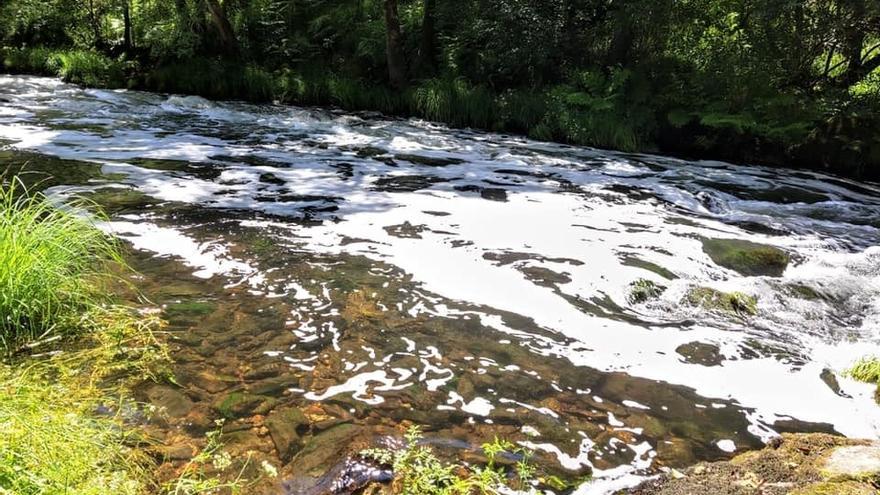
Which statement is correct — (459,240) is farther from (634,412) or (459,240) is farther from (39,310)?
(39,310)

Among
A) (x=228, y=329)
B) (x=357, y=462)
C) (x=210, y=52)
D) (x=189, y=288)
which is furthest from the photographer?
(x=210, y=52)

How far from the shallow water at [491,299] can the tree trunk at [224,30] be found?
869cm

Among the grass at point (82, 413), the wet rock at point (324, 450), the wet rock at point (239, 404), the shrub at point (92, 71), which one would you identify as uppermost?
Result: the shrub at point (92, 71)

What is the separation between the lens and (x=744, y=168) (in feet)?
36.3

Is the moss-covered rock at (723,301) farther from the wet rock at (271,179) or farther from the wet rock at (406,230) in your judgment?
the wet rock at (271,179)

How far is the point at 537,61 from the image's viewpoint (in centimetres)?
1465

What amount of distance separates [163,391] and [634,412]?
2719 mm

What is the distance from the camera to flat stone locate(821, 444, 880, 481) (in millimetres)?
2434

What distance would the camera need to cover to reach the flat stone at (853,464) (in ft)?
7.98

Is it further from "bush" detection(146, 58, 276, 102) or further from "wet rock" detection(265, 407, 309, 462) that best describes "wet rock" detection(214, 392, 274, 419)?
"bush" detection(146, 58, 276, 102)

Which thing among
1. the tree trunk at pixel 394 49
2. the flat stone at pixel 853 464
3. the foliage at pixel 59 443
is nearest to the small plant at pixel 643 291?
the flat stone at pixel 853 464

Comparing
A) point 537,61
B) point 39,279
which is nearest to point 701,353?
point 39,279

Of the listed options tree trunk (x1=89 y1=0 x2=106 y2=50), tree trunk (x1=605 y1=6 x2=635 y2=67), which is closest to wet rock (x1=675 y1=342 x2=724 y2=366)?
tree trunk (x1=605 y1=6 x2=635 y2=67)

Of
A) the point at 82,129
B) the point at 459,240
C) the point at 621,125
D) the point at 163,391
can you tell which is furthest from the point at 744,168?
the point at 82,129
